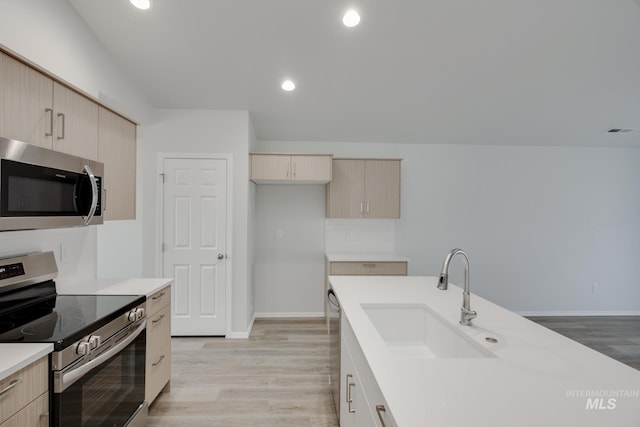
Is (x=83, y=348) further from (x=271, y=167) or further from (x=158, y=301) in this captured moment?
(x=271, y=167)

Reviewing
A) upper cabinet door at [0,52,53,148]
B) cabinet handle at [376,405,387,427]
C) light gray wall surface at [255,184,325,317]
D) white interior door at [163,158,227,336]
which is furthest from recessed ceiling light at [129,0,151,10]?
cabinet handle at [376,405,387,427]

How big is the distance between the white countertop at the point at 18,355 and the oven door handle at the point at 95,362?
15cm

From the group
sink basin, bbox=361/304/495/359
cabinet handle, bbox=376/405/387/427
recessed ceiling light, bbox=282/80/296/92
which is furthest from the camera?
recessed ceiling light, bbox=282/80/296/92

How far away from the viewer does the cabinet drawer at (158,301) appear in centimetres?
199

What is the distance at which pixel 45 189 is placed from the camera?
4.72 ft

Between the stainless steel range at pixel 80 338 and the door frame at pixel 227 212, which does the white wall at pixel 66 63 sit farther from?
the door frame at pixel 227 212

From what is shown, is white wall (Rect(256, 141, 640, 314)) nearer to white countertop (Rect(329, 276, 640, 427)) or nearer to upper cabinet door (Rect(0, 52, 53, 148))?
white countertop (Rect(329, 276, 640, 427))

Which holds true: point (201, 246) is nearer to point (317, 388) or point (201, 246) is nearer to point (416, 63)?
point (317, 388)

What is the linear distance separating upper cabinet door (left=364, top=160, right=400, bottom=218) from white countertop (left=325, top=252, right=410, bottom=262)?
524 mm

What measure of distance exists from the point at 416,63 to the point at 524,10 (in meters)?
0.81

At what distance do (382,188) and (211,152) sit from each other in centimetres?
211

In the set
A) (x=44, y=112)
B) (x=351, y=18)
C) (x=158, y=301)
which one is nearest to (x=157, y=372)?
(x=158, y=301)

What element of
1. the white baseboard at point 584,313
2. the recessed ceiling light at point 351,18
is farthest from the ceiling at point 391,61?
the white baseboard at point 584,313

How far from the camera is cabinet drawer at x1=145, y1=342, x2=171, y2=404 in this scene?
1.98m
